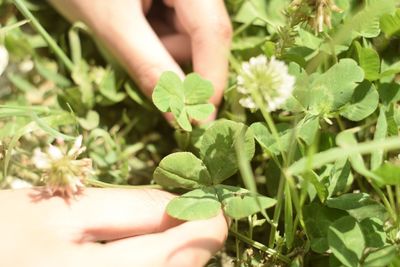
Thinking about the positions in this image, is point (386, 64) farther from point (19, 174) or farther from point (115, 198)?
point (19, 174)

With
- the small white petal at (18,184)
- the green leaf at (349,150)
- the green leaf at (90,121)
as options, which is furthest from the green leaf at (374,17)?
the small white petal at (18,184)

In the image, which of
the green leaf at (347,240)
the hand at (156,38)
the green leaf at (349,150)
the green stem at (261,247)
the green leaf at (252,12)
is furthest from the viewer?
the green leaf at (252,12)

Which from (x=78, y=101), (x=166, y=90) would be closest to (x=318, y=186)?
(x=166, y=90)

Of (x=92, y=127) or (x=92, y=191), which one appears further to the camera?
(x=92, y=127)

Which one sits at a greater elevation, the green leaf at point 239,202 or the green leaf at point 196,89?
the green leaf at point 196,89

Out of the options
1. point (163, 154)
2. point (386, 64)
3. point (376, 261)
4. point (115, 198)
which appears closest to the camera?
point (376, 261)

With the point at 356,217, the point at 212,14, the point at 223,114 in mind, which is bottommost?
the point at 356,217

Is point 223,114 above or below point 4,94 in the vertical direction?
below

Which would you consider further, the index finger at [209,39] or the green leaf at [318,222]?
the index finger at [209,39]

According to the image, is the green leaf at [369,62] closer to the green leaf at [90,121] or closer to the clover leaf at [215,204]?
the clover leaf at [215,204]

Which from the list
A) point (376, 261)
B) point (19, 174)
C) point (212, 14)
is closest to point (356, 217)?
point (376, 261)
